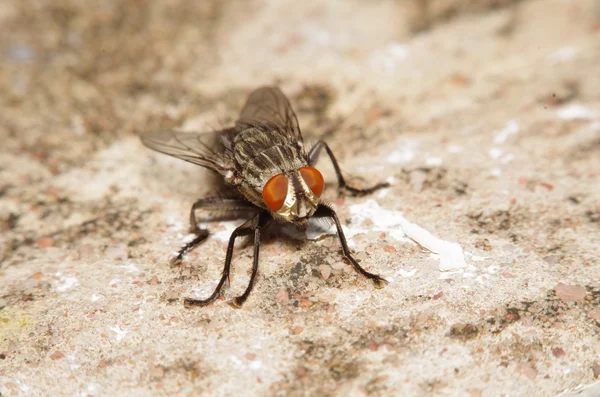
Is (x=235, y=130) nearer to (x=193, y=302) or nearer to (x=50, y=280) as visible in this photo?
(x=193, y=302)

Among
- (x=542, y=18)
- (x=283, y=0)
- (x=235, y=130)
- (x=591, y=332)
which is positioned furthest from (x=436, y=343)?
(x=283, y=0)

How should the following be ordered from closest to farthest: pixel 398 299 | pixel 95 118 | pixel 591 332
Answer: pixel 591 332
pixel 398 299
pixel 95 118

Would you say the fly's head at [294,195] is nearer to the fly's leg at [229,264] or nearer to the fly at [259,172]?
the fly at [259,172]

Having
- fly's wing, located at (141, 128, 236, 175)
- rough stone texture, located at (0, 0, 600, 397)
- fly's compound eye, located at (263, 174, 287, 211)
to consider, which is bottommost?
rough stone texture, located at (0, 0, 600, 397)

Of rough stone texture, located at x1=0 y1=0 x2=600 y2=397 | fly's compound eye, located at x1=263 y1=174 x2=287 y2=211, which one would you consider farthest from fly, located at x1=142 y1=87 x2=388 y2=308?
rough stone texture, located at x1=0 y1=0 x2=600 y2=397

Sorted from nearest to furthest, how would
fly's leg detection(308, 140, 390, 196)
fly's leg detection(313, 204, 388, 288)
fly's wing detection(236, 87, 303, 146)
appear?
1. fly's leg detection(313, 204, 388, 288)
2. fly's leg detection(308, 140, 390, 196)
3. fly's wing detection(236, 87, 303, 146)

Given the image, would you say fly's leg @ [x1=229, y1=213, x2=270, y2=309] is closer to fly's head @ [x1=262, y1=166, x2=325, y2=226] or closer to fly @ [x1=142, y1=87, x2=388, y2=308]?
fly @ [x1=142, y1=87, x2=388, y2=308]

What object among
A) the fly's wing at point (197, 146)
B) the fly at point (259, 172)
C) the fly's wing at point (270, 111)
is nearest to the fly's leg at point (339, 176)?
the fly at point (259, 172)
